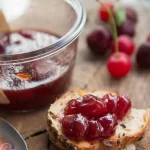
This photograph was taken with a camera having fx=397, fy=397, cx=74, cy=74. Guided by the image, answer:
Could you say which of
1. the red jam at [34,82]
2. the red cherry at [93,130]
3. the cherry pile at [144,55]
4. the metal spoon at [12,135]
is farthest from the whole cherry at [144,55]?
the metal spoon at [12,135]

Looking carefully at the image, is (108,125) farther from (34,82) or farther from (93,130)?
(34,82)

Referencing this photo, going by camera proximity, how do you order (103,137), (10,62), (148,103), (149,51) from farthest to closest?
(149,51) → (148,103) → (10,62) → (103,137)

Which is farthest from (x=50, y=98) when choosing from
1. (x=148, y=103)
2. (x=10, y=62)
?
(x=148, y=103)

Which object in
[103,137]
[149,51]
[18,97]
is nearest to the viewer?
[103,137]

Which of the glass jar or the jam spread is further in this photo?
the glass jar

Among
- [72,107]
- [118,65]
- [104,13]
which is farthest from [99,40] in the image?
[72,107]

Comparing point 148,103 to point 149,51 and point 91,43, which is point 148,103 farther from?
point 91,43

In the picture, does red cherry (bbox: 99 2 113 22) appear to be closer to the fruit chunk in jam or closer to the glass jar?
the glass jar

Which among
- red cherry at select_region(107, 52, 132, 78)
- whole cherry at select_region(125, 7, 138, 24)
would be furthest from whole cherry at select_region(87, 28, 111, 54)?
whole cherry at select_region(125, 7, 138, 24)
